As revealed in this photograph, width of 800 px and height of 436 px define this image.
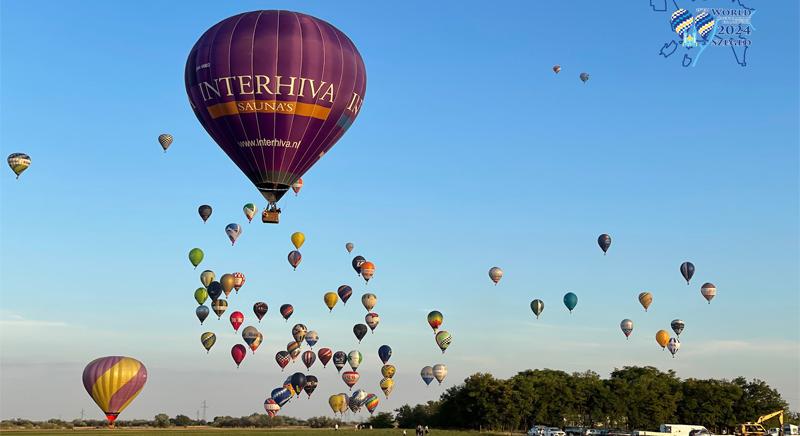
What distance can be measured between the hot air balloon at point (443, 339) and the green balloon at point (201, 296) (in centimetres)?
3110

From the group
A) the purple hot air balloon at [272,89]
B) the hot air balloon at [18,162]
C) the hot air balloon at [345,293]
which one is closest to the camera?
the purple hot air balloon at [272,89]

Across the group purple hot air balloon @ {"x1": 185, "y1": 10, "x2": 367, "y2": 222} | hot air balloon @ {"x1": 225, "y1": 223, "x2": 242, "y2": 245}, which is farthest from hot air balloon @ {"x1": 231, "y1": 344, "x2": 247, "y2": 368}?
purple hot air balloon @ {"x1": 185, "y1": 10, "x2": 367, "y2": 222}

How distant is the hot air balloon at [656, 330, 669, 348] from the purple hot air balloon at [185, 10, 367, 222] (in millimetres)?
72208

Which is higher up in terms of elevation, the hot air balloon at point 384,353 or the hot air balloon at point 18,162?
the hot air balloon at point 18,162

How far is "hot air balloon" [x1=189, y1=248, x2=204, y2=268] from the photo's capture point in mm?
112406

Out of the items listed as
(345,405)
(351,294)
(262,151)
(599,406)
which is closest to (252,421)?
(345,405)

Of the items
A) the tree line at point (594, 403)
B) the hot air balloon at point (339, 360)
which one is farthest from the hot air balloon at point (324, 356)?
the tree line at point (594, 403)

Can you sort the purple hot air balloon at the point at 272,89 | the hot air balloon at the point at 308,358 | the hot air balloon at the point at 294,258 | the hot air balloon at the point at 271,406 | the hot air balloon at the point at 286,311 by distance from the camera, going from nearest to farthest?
the purple hot air balloon at the point at 272,89, the hot air balloon at the point at 294,258, the hot air balloon at the point at 286,311, the hot air balloon at the point at 308,358, the hot air balloon at the point at 271,406

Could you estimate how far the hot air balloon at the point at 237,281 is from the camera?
117 metres

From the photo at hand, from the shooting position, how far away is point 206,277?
386ft

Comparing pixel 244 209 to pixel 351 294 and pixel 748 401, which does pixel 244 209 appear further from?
pixel 748 401

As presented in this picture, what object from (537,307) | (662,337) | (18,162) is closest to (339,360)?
(537,307)

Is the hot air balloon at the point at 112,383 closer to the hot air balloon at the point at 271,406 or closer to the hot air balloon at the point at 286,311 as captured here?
the hot air balloon at the point at 286,311

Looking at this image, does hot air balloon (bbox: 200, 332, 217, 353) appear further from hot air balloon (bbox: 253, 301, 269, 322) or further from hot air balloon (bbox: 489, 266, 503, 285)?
hot air balloon (bbox: 489, 266, 503, 285)
